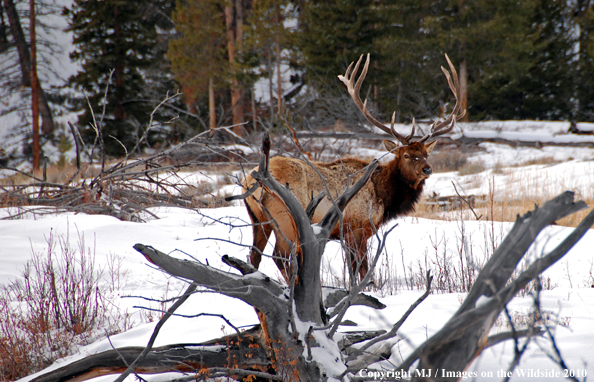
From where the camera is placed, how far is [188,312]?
3.69 metres

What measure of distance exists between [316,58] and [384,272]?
704 inches

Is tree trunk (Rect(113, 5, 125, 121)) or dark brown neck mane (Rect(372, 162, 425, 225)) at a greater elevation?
tree trunk (Rect(113, 5, 125, 121))

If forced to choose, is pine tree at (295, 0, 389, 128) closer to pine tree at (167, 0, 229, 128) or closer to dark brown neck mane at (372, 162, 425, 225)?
pine tree at (167, 0, 229, 128)

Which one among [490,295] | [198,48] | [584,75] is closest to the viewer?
[490,295]

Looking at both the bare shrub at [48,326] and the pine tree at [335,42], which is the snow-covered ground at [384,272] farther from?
the pine tree at [335,42]

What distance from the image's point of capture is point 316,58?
21266 millimetres

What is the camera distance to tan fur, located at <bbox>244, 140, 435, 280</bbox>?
4645 mm

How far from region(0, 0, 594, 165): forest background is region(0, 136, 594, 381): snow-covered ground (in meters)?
12.6

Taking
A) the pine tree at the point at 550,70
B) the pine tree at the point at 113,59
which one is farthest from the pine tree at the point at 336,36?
the pine tree at the point at 550,70

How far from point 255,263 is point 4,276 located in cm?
269

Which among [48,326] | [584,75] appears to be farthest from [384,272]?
[584,75]

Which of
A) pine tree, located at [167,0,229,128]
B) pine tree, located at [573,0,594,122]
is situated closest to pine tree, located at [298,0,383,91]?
pine tree, located at [167,0,229,128]

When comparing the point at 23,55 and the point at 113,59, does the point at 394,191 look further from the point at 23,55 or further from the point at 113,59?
the point at 23,55

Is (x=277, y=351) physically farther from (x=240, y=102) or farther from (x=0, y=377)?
(x=240, y=102)
